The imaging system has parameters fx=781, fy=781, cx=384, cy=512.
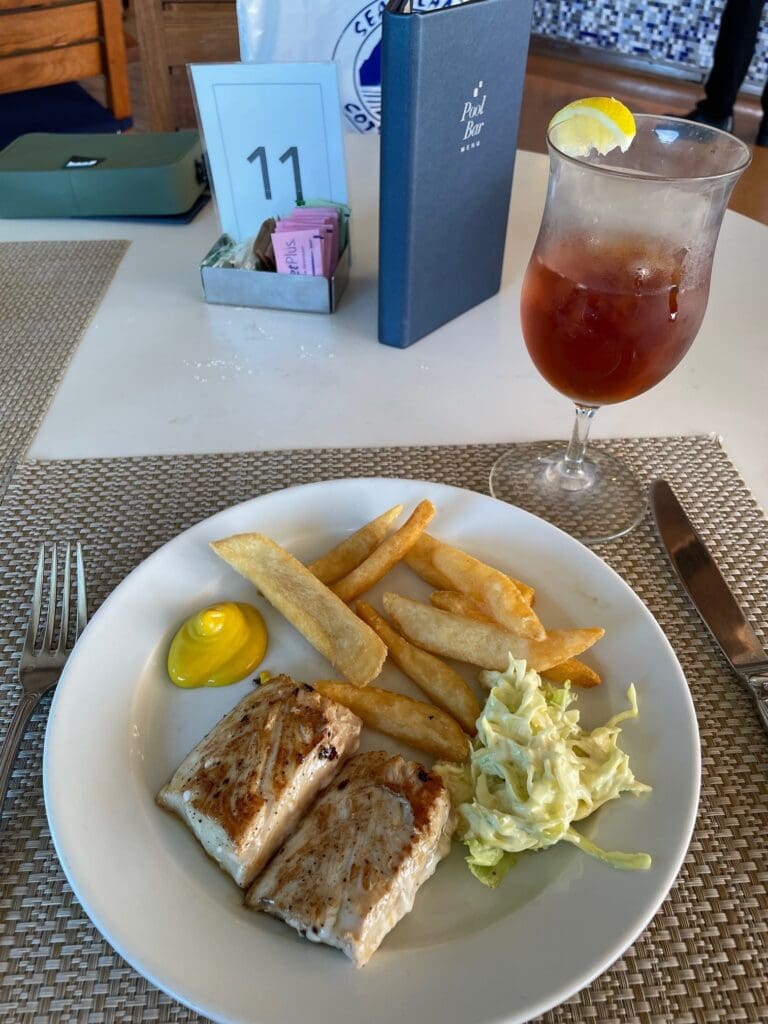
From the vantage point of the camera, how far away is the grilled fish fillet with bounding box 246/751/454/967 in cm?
67

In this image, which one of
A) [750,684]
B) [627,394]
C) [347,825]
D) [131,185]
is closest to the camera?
[347,825]

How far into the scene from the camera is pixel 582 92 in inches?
217

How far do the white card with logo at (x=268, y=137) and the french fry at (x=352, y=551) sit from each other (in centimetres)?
89

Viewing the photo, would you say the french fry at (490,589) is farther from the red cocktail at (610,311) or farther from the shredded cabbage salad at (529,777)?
the red cocktail at (610,311)

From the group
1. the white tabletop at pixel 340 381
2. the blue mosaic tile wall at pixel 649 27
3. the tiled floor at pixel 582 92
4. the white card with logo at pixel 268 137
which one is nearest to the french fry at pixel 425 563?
the white tabletop at pixel 340 381

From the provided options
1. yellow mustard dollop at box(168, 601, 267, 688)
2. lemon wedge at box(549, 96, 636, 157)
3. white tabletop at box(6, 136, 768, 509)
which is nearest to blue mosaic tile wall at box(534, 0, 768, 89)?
white tabletop at box(6, 136, 768, 509)

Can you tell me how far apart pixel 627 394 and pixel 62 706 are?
0.85 meters

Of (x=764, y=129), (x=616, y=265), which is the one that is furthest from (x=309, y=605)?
(x=764, y=129)

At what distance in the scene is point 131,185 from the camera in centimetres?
181

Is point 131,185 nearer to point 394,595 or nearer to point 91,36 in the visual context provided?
point 394,595

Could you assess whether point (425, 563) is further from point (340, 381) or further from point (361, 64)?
point (361, 64)

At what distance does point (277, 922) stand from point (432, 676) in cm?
31

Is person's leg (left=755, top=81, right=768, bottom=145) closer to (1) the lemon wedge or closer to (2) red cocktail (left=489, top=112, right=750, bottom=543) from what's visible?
(2) red cocktail (left=489, top=112, right=750, bottom=543)

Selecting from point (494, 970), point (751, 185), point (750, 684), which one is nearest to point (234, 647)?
point (494, 970)
